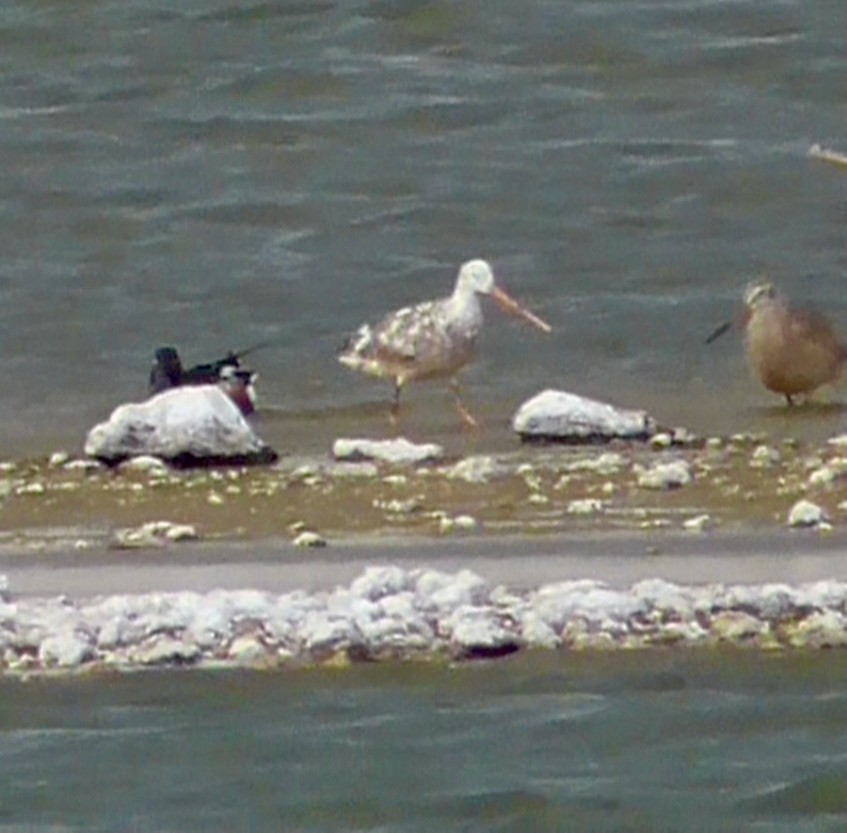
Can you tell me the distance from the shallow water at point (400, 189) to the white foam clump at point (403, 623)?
5393 mm

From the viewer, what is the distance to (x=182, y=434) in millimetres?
14609

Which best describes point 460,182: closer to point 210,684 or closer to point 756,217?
point 756,217

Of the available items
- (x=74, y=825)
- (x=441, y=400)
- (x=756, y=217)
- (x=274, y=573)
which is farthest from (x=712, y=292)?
(x=74, y=825)

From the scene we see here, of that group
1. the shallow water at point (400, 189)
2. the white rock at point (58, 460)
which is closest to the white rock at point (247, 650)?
the white rock at point (58, 460)

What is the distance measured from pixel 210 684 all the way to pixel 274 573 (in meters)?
1.16

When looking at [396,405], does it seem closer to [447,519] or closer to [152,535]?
[447,519]

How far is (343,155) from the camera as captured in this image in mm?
22828

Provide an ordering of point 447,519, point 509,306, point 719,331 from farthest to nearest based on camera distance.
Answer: point 719,331, point 509,306, point 447,519

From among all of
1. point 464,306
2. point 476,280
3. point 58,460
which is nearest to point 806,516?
point 58,460

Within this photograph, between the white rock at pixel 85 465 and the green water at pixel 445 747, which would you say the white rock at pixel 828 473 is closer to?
the green water at pixel 445 747

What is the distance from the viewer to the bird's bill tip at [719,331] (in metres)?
18.9

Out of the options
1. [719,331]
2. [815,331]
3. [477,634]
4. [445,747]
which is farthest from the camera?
[719,331]

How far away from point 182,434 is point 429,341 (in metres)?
2.74

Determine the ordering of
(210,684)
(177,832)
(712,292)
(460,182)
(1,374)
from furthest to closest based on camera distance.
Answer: (460,182)
(712,292)
(1,374)
(210,684)
(177,832)
